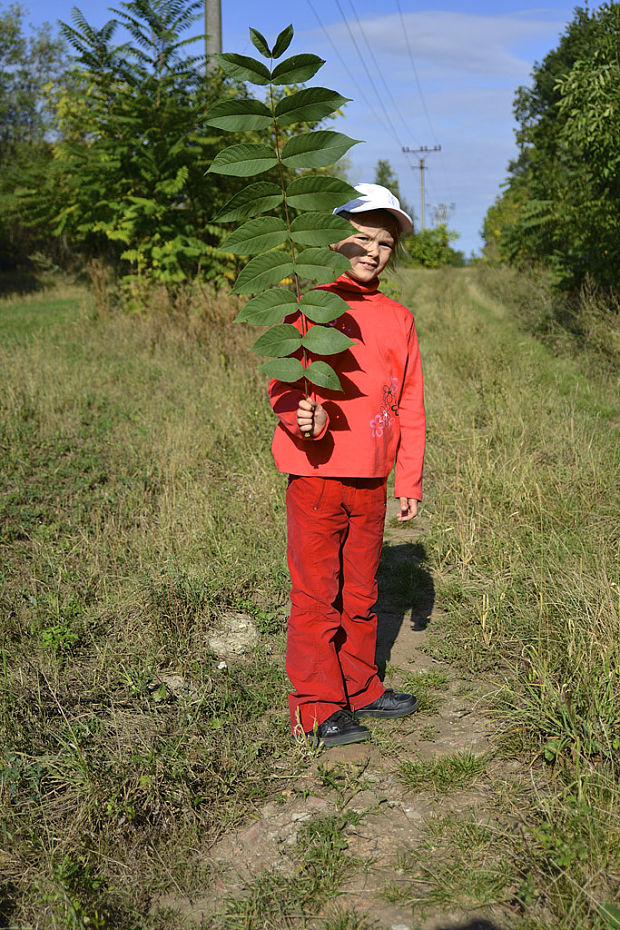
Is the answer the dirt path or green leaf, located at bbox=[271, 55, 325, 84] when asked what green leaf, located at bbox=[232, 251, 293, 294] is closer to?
green leaf, located at bbox=[271, 55, 325, 84]

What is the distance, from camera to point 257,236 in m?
2.43

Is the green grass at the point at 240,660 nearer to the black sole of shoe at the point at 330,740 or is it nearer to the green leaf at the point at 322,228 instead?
the black sole of shoe at the point at 330,740

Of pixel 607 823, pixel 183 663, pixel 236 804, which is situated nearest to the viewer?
pixel 607 823

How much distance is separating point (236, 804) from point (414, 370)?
5.51ft

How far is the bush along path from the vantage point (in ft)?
6.92

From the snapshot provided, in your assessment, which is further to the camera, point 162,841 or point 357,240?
point 357,240

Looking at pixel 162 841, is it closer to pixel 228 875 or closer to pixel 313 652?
pixel 228 875

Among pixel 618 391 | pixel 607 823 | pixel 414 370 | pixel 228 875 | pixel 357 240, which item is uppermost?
pixel 357 240

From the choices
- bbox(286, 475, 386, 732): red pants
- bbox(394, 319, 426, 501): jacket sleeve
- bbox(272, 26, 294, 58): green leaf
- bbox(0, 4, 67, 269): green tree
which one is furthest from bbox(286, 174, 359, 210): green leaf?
bbox(0, 4, 67, 269): green tree

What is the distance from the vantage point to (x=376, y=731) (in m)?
3.06

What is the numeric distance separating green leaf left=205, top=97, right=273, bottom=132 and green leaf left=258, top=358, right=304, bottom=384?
2.29 feet

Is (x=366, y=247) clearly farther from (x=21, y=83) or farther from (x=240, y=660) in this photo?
(x=21, y=83)

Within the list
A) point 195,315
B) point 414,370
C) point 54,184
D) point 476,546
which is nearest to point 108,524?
point 476,546

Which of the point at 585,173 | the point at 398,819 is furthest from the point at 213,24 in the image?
the point at 398,819
